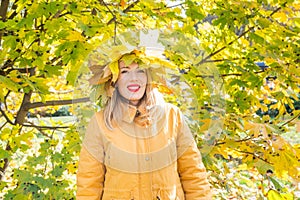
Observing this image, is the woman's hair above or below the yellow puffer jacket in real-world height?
above

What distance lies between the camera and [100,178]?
Answer: 1583 mm

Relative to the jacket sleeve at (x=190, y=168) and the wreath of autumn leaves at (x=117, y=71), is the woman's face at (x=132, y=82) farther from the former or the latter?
the jacket sleeve at (x=190, y=168)

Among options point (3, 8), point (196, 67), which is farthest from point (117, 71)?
point (3, 8)

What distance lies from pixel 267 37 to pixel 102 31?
103cm

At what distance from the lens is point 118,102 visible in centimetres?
153

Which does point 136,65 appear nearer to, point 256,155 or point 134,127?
A: point 134,127

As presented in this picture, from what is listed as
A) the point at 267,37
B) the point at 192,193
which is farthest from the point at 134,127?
the point at 267,37

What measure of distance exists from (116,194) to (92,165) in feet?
0.42

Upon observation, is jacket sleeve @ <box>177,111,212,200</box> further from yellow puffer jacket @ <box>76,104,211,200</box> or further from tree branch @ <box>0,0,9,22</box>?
tree branch @ <box>0,0,9,22</box>

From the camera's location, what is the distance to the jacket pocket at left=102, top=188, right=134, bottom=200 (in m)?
1.51

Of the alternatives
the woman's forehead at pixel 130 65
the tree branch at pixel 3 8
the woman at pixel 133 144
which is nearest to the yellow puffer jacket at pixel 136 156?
the woman at pixel 133 144

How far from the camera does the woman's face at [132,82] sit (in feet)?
4.79

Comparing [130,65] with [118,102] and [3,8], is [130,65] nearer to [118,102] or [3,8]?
[118,102]

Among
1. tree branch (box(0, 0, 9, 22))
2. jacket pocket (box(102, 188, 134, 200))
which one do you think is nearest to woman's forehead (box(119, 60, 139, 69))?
jacket pocket (box(102, 188, 134, 200))
